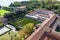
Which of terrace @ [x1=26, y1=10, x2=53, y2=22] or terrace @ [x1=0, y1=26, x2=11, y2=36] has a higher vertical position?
terrace @ [x1=26, y1=10, x2=53, y2=22]

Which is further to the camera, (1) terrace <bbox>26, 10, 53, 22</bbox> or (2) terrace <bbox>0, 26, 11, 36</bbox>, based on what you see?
(1) terrace <bbox>26, 10, 53, 22</bbox>

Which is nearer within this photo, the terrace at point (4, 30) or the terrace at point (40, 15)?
the terrace at point (4, 30)

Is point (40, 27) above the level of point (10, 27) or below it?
above

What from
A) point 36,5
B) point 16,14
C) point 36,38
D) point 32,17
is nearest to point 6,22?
point 16,14

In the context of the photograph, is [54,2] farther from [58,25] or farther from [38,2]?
[58,25]

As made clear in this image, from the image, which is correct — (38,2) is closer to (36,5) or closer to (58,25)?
(36,5)

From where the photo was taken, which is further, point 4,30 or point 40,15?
point 40,15

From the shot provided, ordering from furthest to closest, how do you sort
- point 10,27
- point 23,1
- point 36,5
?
point 23,1 → point 36,5 → point 10,27

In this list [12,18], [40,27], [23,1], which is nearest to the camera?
[40,27]

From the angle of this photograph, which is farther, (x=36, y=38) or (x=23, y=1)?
(x=23, y=1)

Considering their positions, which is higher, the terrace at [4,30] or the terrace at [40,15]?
the terrace at [40,15]
